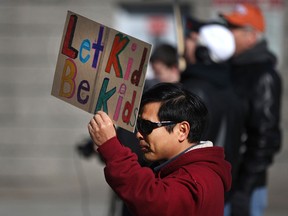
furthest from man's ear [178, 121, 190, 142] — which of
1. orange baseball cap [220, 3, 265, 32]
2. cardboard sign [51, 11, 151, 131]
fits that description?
orange baseball cap [220, 3, 265, 32]

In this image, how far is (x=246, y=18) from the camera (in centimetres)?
552

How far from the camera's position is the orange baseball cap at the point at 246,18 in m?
5.46

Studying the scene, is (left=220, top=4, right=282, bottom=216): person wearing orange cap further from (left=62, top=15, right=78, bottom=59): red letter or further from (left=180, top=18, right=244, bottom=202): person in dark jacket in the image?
(left=62, top=15, right=78, bottom=59): red letter

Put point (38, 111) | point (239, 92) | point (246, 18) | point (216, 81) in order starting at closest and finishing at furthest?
1. point (216, 81)
2. point (239, 92)
3. point (246, 18)
4. point (38, 111)

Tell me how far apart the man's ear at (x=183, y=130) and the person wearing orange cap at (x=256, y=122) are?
1.93 metres

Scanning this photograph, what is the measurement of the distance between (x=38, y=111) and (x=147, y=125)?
8.43m

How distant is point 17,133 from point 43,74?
907mm

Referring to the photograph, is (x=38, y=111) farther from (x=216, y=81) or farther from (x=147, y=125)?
(x=147, y=125)

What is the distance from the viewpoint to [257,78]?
5105mm

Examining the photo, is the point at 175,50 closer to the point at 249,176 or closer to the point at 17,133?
the point at 249,176

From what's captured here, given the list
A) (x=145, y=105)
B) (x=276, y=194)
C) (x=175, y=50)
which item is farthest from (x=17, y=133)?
(x=145, y=105)

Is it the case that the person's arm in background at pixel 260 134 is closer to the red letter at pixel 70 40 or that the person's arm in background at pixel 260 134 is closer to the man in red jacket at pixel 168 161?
the man in red jacket at pixel 168 161

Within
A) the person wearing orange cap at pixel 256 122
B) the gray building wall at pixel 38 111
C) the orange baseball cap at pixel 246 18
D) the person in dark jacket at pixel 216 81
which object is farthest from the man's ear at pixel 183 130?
the gray building wall at pixel 38 111

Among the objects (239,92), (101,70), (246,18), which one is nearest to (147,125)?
(101,70)
